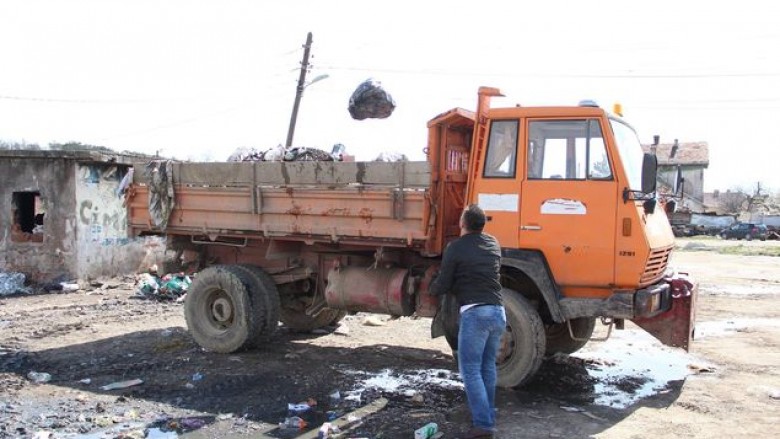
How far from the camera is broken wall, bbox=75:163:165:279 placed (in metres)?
13.5

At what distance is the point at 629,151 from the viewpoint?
624cm

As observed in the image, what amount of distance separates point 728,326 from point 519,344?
5385 millimetres

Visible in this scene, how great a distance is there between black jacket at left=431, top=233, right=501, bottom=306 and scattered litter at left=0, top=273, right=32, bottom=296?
10727 mm

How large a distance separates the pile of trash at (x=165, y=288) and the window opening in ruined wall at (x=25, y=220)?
9.30ft

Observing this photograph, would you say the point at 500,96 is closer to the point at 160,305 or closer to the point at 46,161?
the point at 160,305

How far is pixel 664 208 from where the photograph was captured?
690 centimetres

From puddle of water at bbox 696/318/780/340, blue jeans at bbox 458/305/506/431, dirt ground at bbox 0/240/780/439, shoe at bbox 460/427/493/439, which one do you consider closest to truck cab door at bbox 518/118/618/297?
dirt ground at bbox 0/240/780/439

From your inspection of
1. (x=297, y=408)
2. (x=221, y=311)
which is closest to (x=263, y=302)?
(x=221, y=311)

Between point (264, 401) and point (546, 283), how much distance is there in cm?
277

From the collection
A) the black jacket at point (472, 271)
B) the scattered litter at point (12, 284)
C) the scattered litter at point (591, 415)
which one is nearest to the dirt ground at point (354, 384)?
the scattered litter at point (591, 415)

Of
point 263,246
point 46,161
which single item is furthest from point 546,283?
point 46,161

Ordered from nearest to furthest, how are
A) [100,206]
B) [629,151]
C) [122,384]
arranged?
[629,151] < [122,384] < [100,206]

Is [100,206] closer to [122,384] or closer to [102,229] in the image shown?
[102,229]

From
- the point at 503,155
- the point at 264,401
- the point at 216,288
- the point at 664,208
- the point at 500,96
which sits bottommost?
the point at 264,401
